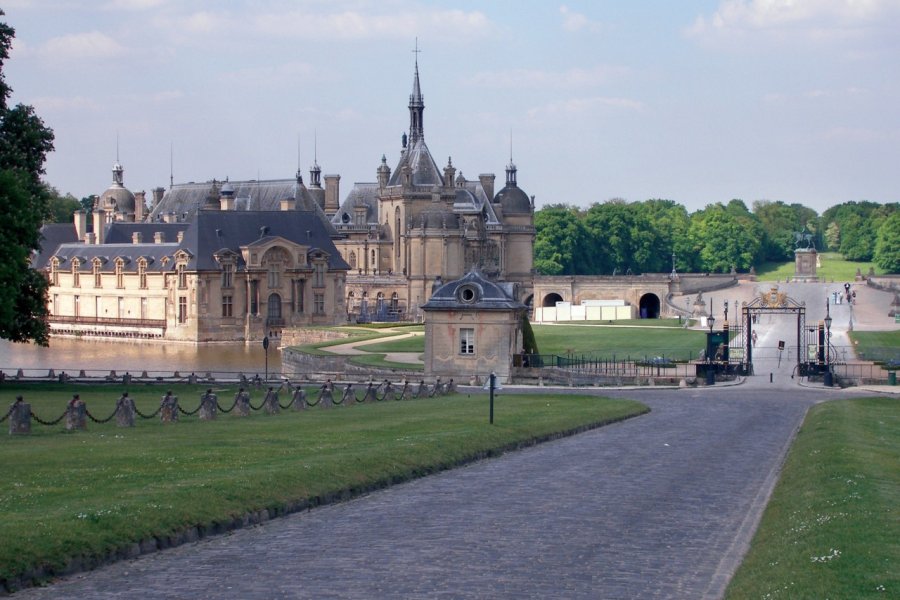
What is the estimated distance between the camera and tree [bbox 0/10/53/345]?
49.2 meters

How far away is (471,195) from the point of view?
151 meters

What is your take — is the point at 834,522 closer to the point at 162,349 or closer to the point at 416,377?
the point at 416,377

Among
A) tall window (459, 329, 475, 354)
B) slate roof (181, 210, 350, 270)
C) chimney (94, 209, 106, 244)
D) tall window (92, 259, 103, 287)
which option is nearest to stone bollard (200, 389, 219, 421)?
tall window (459, 329, 475, 354)

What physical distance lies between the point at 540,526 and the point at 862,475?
7412mm

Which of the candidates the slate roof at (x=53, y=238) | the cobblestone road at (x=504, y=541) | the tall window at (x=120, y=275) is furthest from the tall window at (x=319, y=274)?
the cobblestone road at (x=504, y=541)

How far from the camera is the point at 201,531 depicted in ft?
74.1

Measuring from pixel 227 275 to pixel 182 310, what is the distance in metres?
4.36

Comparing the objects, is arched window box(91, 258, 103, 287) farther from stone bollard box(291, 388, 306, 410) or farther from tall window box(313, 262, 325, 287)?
stone bollard box(291, 388, 306, 410)

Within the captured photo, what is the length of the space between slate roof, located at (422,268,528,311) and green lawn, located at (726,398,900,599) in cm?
3135

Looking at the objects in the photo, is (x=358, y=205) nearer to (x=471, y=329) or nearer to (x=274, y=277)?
(x=274, y=277)

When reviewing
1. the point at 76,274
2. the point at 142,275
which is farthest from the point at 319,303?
the point at 76,274

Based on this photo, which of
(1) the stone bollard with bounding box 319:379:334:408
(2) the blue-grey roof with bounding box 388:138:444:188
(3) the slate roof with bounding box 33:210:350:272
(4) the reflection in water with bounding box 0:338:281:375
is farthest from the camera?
(2) the blue-grey roof with bounding box 388:138:444:188

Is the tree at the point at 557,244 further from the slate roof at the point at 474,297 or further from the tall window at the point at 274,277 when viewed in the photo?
the slate roof at the point at 474,297

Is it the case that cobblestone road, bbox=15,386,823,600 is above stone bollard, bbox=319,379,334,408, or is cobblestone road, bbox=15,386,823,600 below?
below
